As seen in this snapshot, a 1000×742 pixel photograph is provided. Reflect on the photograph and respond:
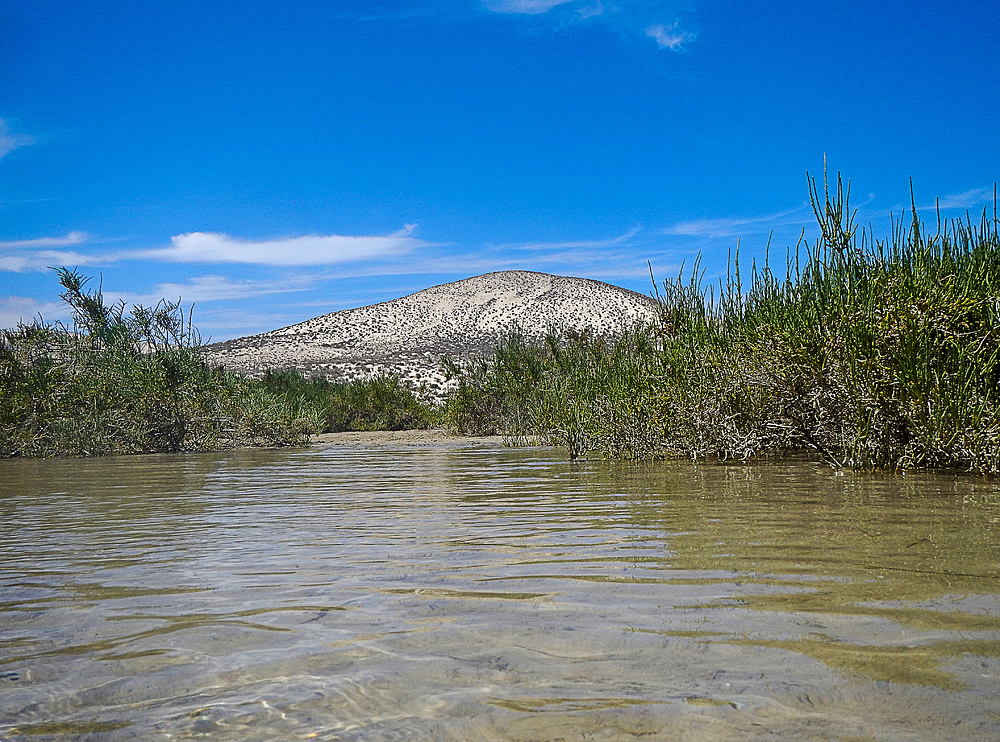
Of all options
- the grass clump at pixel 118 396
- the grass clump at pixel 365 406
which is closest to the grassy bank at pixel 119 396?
the grass clump at pixel 118 396

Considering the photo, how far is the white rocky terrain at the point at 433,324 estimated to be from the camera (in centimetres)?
5394

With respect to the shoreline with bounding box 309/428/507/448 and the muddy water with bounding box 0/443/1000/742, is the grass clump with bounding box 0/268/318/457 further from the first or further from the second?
the muddy water with bounding box 0/443/1000/742

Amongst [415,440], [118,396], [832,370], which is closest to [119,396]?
[118,396]

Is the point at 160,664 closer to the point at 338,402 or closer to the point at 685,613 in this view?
the point at 685,613

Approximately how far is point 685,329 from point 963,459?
321cm

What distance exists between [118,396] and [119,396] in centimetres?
2

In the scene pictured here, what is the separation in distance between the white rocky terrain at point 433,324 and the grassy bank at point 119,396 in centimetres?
2952

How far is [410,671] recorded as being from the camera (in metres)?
1.94

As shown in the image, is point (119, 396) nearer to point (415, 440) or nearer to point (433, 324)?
point (415, 440)

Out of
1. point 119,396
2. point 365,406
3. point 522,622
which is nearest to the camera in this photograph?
point 522,622

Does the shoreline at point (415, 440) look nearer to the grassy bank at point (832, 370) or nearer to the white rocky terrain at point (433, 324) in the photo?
the grassy bank at point (832, 370)

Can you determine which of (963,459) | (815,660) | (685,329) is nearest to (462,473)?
(685,329)

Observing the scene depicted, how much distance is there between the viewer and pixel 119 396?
14.0 meters

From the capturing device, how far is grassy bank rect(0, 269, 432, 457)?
13484 mm
